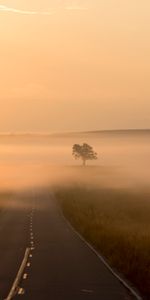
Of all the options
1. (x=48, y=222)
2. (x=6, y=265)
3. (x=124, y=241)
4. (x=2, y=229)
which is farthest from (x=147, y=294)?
(x=48, y=222)

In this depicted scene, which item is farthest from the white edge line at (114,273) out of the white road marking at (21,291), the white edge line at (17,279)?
the white edge line at (17,279)

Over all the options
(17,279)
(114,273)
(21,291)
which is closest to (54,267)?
(114,273)

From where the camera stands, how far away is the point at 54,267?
2855cm

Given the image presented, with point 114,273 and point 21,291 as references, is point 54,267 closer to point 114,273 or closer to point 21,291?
point 114,273

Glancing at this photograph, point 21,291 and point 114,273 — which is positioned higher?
point 114,273

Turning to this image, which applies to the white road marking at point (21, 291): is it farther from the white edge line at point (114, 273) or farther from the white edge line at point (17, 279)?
the white edge line at point (114, 273)

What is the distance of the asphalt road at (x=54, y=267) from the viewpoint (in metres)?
21.1

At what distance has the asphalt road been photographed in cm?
2108

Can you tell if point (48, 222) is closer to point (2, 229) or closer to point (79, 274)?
point (2, 229)

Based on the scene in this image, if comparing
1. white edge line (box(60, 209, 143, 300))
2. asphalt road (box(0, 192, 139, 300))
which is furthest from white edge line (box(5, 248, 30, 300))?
white edge line (box(60, 209, 143, 300))

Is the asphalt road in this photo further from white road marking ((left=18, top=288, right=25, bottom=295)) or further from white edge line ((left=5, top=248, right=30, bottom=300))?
white edge line ((left=5, top=248, right=30, bottom=300))

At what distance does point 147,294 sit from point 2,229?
31.0 metres

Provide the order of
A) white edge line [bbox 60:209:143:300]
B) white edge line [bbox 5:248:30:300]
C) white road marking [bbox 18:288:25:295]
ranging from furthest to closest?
1. white edge line [bbox 60:209:143:300]
2. white road marking [bbox 18:288:25:295]
3. white edge line [bbox 5:248:30:300]

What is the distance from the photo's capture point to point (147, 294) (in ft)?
69.2
